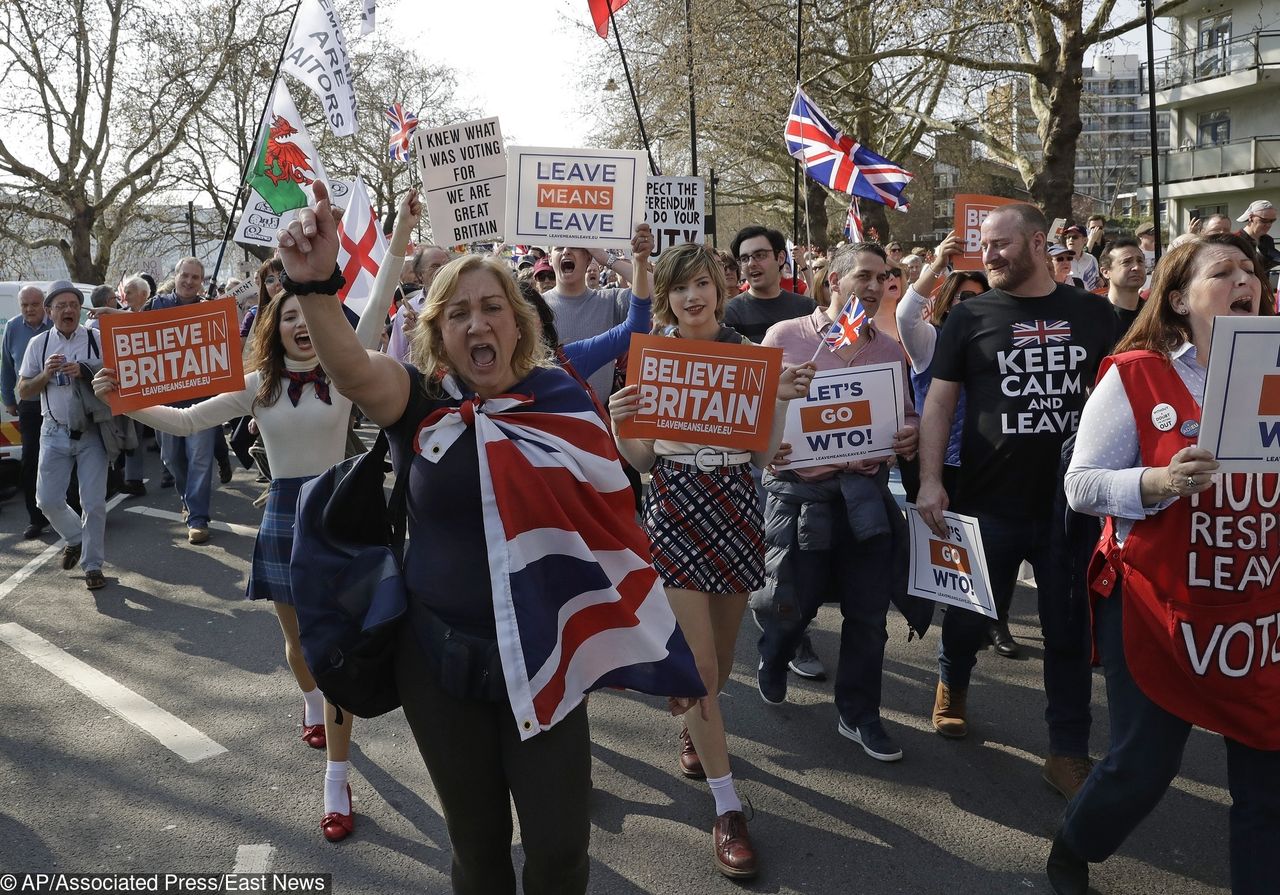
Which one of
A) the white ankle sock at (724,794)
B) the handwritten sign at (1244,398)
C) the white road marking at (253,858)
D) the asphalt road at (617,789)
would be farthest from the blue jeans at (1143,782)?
the white road marking at (253,858)

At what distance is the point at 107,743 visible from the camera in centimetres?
456

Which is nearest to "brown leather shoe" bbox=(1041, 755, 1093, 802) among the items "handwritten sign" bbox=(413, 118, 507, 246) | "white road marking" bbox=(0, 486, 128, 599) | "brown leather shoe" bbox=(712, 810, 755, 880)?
"brown leather shoe" bbox=(712, 810, 755, 880)

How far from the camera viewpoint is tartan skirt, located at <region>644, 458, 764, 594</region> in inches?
146

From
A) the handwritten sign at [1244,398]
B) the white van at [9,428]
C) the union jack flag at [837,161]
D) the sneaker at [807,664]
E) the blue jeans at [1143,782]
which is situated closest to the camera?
the handwritten sign at [1244,398]

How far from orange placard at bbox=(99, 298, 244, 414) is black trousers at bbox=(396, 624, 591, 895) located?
2400 millimetres

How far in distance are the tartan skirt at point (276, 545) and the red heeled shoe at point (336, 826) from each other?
2.69 ft

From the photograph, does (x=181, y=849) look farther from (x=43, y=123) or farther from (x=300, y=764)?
(x=43, y=123)

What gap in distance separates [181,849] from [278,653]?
7.09 ft

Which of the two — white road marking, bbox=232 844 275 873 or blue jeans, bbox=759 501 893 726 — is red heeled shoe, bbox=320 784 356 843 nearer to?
white road marking, bbox=232 844 275 873

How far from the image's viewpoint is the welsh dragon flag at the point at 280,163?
23.5ft

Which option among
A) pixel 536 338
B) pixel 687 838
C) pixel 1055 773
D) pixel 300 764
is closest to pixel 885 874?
pixel 687 838

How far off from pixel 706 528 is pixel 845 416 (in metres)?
0.96

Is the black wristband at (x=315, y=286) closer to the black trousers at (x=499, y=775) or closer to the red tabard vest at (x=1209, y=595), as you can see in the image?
the black trousers at (x=499, y=775)

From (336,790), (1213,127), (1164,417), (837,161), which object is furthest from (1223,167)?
(336,790)
